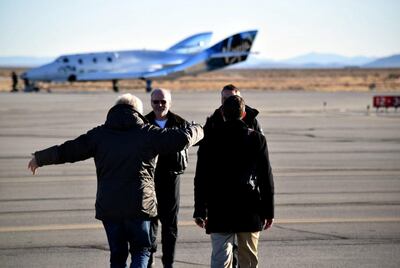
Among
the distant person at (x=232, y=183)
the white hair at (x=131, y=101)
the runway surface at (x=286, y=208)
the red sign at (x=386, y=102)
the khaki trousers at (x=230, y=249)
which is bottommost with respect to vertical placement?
the red sign at (x=386, y=102)

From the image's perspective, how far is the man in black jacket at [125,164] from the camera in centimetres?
614

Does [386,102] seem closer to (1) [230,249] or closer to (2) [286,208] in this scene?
(2) [286,208]

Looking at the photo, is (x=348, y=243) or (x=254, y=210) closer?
(x=254, y=210)

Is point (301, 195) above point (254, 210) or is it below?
below

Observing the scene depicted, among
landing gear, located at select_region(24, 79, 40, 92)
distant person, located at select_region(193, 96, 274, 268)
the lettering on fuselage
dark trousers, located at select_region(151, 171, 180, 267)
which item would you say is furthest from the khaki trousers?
the lettering on fuselage

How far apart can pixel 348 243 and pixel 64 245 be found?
10.3 ft

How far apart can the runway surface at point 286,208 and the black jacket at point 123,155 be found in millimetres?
1928

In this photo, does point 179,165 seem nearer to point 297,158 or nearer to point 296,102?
point 297,158

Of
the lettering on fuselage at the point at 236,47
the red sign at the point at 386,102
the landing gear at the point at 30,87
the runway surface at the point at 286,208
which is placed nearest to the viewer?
the runway surface at the point at 286,208

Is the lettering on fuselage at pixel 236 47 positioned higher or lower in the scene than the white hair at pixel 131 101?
lower

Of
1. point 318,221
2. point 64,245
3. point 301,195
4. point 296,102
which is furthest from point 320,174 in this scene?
point 296,102

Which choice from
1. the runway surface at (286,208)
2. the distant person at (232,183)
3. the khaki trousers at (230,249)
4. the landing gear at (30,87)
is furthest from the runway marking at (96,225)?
the landing gear at (30,87)

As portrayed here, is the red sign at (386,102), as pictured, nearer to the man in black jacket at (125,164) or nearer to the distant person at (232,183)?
the distant person at (232,183)

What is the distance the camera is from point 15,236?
916cm
